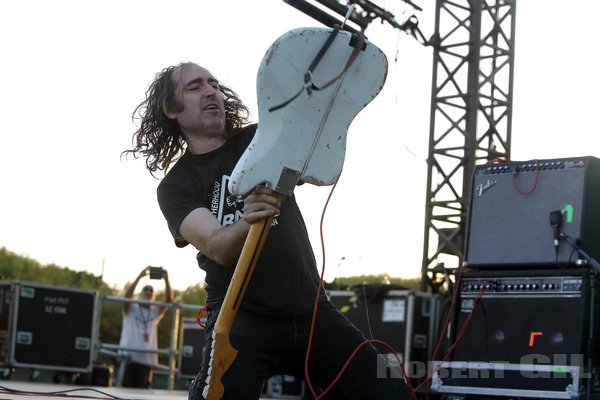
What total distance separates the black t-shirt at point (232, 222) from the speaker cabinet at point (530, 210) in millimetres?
3075

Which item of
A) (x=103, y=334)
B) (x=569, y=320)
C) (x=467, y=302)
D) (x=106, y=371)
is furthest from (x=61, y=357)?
(x=103, y=334)

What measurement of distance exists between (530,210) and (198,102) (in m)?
3.28

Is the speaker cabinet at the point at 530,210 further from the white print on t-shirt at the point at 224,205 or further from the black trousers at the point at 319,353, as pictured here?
the white print on t-shirt at the point at 224,205

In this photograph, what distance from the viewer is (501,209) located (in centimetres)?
598

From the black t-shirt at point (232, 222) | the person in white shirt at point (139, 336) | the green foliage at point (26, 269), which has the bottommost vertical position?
the person in white shirt at point (139, 336)

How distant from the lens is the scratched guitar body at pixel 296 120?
2355 mm

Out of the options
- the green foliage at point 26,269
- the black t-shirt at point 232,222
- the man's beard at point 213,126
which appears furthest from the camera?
the green foliage at point 26,269

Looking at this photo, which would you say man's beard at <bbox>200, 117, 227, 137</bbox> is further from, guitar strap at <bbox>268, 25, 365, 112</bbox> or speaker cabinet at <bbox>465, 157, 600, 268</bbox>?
speaker cabinet at <bbox>465, 157, 600, 268</bbox>

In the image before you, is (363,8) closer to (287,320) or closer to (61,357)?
(61,357)

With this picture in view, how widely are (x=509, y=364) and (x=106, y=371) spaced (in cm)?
585

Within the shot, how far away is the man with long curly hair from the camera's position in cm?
262

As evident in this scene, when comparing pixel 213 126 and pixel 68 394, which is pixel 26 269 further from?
pixel 213 126

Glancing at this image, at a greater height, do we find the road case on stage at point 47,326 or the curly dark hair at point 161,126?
the curly dark hair at point 161,126

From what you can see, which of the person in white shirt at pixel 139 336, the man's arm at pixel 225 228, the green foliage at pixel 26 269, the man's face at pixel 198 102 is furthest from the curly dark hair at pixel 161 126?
the green foliage at pixel 26 269
